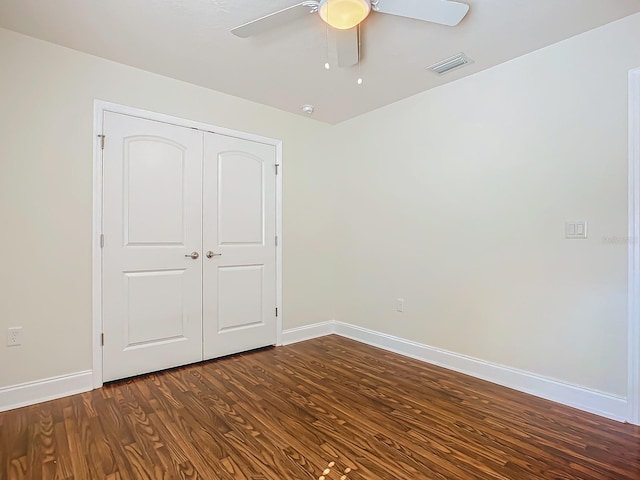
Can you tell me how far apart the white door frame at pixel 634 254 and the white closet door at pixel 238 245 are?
9.44 feet

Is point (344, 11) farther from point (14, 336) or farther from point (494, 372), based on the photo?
point (14, 336)

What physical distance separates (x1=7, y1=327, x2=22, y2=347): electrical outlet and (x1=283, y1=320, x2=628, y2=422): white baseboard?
7.55 feet

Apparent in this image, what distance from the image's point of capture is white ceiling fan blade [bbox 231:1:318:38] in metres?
1.84

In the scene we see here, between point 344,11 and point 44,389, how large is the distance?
313 centimetres

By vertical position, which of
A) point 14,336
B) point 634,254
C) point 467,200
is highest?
point 467,200

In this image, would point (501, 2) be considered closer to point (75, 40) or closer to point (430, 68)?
point (430, 68)

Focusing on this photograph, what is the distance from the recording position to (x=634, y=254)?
2129 mm

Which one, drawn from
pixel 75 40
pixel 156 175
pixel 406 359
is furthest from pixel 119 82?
pixel 406 359

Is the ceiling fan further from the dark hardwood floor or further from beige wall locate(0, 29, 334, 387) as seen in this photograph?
the dark hardwood floor

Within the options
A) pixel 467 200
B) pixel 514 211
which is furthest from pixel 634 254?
pixel 467 200

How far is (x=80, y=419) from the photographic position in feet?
7.18

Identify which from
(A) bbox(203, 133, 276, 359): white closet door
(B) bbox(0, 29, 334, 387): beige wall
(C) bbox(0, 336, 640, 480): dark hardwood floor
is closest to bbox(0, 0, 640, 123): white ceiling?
(B) bbox(0, 29, 334, 387): beige wall

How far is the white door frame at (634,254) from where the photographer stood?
2.11m

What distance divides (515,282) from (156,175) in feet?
10.0
